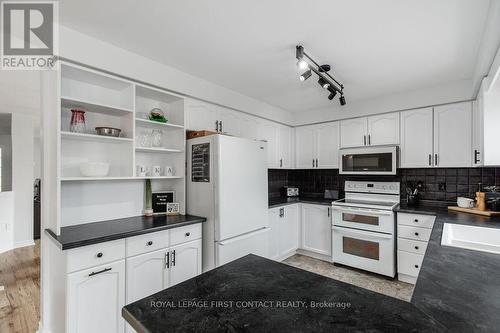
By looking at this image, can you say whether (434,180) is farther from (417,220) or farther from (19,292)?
(19,292)

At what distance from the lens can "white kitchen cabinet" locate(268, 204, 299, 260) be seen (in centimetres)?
332

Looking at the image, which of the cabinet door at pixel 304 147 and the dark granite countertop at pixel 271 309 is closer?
the dark granite countertop at pixel 271 309

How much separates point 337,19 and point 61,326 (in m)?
2.89

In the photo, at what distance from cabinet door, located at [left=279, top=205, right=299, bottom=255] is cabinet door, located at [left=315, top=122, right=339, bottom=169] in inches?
34.2

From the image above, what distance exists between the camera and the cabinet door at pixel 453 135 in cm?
283

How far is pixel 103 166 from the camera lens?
2.06 metres

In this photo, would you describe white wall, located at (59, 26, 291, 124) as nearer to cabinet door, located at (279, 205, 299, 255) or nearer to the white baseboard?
cabinet door, located at (279, 205, 299, 255)

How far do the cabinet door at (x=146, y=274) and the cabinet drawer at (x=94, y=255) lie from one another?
12 cm

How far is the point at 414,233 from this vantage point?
284 cm

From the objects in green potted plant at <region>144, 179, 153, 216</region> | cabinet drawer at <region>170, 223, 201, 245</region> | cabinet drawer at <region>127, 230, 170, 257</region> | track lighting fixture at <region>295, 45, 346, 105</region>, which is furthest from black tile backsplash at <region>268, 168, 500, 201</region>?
cabinet drawer at <region>127, 230, 170, 257</region>

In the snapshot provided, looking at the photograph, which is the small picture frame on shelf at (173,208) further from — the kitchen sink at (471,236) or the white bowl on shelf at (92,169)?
the kitchen sink at (471,236)

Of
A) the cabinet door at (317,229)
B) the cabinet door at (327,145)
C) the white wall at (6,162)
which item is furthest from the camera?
the white wall at (6,162)

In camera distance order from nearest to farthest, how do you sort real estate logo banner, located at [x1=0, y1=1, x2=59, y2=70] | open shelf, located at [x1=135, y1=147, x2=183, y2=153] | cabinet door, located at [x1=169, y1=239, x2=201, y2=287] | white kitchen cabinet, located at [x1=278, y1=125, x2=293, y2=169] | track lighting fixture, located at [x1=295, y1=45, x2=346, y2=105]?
real estate logo banner, located at [x1=0, y1=1, x2=59, y2=70]
track lighting fixture, located at [x1=295, y1=45, x2=346, y2=105]
cabinet door, located at [x1=169, y1=239, x2=201, y2=287]
open shelf, located at [x1=135, y1=147, x2=183, y2=153]
white kitchen cabinet, located at [x1=278, y1=125, x2=293, y2=169]

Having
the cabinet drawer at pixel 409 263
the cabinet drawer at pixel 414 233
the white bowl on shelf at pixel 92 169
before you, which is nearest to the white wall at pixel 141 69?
the white bowl on shelf at pixel 92 169
